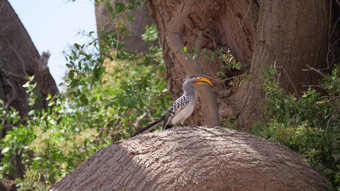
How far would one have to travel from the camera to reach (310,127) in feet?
12.2

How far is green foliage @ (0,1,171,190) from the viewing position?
5523 mm

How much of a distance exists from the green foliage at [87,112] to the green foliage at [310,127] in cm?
220

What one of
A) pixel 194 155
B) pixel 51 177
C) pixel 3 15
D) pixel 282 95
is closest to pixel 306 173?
pixel 194 155

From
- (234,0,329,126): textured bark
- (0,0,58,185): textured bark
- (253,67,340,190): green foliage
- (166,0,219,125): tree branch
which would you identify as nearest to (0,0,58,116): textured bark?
(0,0,58,185): textured bark

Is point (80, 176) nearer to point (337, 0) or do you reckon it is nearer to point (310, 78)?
point (310, 78)

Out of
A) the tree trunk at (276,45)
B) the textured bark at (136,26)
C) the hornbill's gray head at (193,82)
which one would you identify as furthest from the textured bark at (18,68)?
the hornbill's gray head at (193,82)

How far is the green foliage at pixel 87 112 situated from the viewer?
5.52 metres

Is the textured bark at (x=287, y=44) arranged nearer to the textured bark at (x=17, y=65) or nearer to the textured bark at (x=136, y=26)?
the textured bark at (x=17, y=65)

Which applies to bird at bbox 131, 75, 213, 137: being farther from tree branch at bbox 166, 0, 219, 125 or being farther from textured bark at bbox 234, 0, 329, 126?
textured bark at bbox 234, 0, 329, 126

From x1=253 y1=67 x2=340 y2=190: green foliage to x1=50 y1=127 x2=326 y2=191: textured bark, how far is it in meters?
0.28

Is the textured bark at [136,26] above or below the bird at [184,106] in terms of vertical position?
above

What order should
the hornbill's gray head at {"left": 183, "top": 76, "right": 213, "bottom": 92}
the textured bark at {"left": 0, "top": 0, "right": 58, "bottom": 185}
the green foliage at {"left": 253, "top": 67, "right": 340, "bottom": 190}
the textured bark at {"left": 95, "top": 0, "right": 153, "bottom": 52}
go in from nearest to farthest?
1. the green foliage at {"left": 253, "top": 67, "right": 340, "bottom": 190}
2. the hornbill's gray head at {"left": 183, "top": 76, "right": 213, "bottom": 92}
3. the textured bark at {"left": 0, "top": 0, "right": 58, "bottom": 185}
4. the textured bark at {"left": 95, "top": 0, "right": 153, "bottom": 52}

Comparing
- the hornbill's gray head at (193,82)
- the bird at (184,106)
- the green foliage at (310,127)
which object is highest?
the hornbill's gray head at (193,82)

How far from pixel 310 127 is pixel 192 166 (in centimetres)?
128
